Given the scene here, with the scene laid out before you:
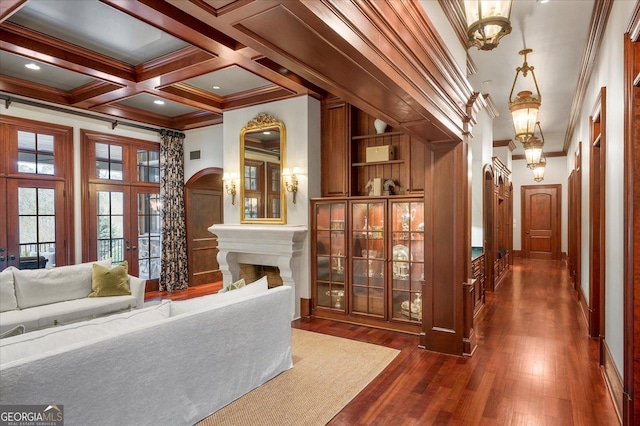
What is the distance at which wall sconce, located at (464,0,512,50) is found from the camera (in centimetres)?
201

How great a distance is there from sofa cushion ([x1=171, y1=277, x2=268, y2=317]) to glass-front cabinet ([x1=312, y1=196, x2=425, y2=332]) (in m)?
1.77

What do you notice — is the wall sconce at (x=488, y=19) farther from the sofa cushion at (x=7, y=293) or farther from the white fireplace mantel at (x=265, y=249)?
the sofa cushion at (x=7, y=293)

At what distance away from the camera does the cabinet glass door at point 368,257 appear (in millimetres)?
4832

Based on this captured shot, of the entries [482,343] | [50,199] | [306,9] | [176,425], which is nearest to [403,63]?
[306,9]

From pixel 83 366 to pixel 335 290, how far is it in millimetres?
3552

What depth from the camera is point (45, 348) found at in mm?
2004

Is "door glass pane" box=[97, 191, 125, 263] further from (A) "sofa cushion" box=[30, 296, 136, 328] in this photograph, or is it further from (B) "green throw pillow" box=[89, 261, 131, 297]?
(A) "sofa cushion" box=[30, 296, 136, 328]

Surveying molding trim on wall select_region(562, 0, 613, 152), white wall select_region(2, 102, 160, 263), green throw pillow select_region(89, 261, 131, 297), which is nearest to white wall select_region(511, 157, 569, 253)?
molding trim on wall select_region(562, 0, 613, 152)

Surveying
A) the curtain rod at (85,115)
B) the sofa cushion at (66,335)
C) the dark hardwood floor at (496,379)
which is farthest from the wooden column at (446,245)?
the curtain rod at (85,115)

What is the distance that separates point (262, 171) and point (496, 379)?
3.90 m

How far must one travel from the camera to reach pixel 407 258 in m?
4.64

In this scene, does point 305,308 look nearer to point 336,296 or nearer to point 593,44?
point 336,296

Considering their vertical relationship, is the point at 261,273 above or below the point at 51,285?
below
